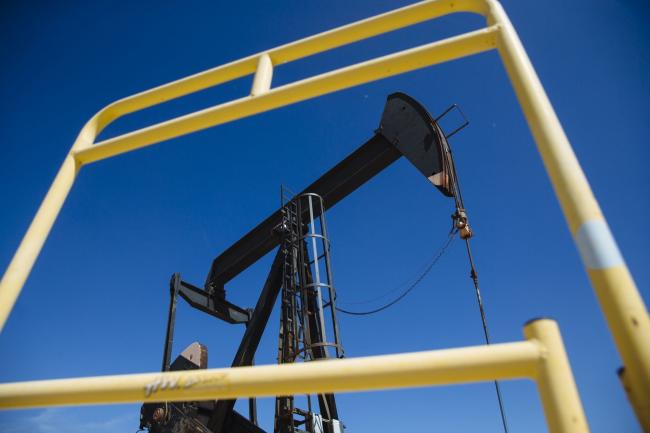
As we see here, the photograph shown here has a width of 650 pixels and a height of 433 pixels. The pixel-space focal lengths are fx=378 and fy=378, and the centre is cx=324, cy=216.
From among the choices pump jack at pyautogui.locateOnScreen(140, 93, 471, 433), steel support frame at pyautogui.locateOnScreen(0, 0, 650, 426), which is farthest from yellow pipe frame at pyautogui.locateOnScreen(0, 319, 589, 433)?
pump jack at pyautogui.locateOnScreen(140, 93, 471, 433)

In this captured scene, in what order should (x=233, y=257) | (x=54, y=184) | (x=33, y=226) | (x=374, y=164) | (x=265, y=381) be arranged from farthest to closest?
(x=233, y=257) < (x=374, y=164) < (x=54, y=184) < (x=33, y=226) < (x=265, y=381)

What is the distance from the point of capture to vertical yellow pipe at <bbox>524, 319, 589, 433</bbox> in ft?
2.15

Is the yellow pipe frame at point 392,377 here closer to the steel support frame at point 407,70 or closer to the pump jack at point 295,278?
the steel support frame at point 407,70

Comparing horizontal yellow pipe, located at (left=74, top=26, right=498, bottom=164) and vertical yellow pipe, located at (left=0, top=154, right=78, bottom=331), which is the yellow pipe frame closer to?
vertical yellow pipe, located at (left=0, top=154, right=78, bottom=331)

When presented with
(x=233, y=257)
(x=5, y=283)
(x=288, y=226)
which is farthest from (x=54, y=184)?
(x=233, y=257)

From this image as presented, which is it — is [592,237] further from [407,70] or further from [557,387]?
[407,70]

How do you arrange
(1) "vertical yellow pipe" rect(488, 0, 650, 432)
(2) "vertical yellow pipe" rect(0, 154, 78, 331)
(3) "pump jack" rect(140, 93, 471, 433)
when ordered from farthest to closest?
(3) "pump jack" rect(140, 93, 471, 433)
(2) "vertical yellow pipe" rect(0, 154, 78, 331)
(1) "vertical yellow pipe" rect(488, 0, 650, 432)

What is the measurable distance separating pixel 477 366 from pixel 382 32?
1299mm

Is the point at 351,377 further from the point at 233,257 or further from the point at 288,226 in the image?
the point at 233,257

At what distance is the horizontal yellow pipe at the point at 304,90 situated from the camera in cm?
122

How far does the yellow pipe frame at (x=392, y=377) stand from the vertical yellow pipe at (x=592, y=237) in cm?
10

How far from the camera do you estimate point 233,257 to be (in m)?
9.56

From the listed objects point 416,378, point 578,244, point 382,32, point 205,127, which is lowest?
point 416,378

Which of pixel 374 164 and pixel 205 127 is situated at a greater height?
pixel 374 164
